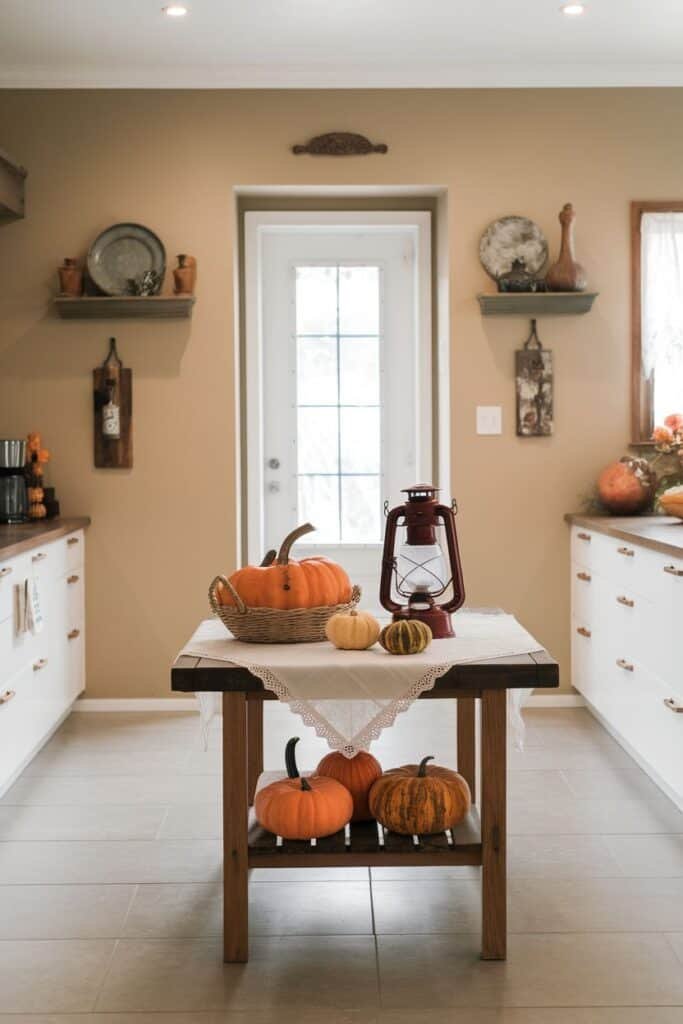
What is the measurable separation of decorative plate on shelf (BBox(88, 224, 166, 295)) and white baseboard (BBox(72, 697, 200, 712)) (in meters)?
1.77

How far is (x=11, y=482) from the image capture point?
460cm

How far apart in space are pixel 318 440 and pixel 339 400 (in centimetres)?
22

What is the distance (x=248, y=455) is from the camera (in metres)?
5.34

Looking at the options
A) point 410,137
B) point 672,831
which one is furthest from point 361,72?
point 672,831

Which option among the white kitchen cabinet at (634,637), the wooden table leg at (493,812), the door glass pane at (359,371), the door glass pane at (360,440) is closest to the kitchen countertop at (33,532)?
the door glass pane at (360,440)

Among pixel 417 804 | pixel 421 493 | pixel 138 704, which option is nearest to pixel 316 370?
pixel 138 704

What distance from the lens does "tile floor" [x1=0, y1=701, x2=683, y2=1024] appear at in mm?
2385

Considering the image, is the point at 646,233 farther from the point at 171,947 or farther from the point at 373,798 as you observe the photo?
the point at 171,947

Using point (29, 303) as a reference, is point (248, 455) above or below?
below

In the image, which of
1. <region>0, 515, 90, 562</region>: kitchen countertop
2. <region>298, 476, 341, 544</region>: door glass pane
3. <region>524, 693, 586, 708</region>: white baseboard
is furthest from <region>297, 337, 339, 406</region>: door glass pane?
<region>524, 693, 586, 708</region>: white baseboard

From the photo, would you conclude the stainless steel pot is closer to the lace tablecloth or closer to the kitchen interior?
the kitchen interior

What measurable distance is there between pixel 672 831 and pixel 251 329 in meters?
2.96

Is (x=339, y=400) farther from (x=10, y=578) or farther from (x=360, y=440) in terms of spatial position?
(x=10, y=578)

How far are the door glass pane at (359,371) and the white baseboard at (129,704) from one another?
1.61m
